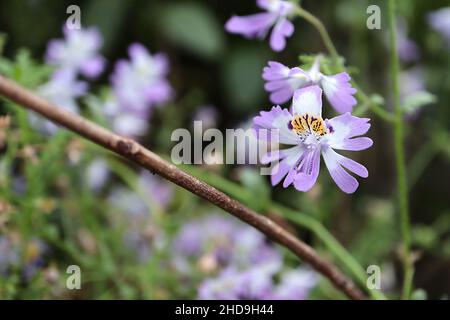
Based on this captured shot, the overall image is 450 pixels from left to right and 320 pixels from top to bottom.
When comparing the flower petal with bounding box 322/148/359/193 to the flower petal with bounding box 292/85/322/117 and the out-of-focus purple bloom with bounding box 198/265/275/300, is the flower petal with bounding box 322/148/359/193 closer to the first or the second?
the flower petal with bounding box 292/85/322/117

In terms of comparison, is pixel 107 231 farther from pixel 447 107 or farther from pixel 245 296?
pixel 447 107

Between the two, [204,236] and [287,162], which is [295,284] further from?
[287,162]

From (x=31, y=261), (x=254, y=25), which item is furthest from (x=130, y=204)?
(x=254, y=25)

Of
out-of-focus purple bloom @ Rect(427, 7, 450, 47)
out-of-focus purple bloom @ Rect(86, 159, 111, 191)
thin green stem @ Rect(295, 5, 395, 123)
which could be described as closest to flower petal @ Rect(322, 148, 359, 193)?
thin green stem @ Rect(295, 5, 395, 123)

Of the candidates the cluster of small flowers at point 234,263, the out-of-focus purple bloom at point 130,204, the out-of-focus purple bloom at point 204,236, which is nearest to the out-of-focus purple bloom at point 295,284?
the cluster of small flowers at point 234,263

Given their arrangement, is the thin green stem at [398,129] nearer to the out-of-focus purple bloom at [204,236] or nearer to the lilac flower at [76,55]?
the out-of-focus purple bloom at [204,236]
